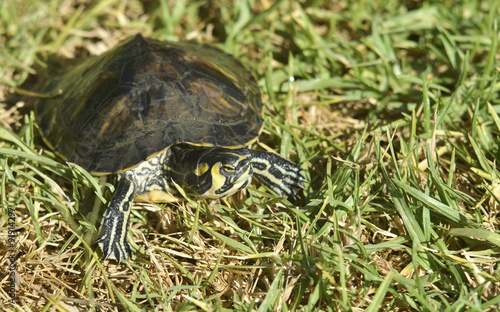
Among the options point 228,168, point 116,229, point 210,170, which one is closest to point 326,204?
point 228,168

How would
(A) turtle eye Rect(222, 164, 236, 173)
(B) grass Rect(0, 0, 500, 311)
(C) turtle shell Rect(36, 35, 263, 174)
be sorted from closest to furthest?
(B) grass Rect(0, 0, 500, 311) → (A) turtle eye Rect(222, 164, 236, 173) → (C) turtle shell Rect(36, 35, 263, 174)

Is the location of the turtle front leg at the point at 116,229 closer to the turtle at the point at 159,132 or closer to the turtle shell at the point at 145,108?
the turtle at the point at 159,132

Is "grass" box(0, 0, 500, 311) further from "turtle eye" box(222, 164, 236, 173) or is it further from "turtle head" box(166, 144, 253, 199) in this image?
"turtle eye" box(222, 164, 236, 173)

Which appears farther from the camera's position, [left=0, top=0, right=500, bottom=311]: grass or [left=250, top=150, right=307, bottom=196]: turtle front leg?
[left=250, top=150, right=307, bottom=196]: turtle front leg

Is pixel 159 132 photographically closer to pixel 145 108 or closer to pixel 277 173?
pixel 145 108

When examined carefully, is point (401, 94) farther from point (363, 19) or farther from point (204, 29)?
point (204, 29)

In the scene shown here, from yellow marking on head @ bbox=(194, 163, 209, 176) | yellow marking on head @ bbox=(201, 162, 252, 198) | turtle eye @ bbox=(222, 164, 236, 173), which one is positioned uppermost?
turtle eye @ bbox=(222, 164, 236, 173)

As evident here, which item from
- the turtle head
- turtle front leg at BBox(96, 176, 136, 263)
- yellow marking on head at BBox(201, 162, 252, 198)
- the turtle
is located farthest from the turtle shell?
yellow marking on head at BBox(201, 162, 252, 198)
